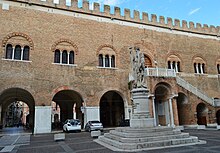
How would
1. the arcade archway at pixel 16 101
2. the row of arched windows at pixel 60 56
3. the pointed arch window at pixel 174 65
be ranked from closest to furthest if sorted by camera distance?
the row of arched windows at pixel 60 56 → the arcade archway at pixel 16 101 → the pointed arch window at pixel 174 65

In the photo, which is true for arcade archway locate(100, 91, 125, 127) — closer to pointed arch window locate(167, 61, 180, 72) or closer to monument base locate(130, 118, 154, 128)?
pointed arch window locate(167, 61, 180, 72)

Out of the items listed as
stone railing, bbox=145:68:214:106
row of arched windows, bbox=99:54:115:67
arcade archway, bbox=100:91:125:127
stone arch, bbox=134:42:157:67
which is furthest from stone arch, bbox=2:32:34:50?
stone arch, bbox=134:42:157:67

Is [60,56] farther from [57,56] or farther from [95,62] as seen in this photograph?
[95,62]

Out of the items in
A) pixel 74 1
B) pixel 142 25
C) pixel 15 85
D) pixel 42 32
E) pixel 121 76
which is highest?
pixel 74 1

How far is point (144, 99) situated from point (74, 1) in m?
13.8

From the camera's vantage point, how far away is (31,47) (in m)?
15.9

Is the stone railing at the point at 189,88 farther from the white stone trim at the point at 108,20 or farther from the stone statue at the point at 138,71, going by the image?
the stone statue at the point at 138,71

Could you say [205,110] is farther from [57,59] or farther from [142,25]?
[57,59]

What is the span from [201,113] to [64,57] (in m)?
15.3

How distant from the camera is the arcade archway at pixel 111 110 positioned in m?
22.3

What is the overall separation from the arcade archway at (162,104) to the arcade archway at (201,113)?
182 inches

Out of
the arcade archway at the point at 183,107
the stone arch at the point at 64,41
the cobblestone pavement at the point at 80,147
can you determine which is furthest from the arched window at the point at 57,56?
the arcade archway at the point at 183,107

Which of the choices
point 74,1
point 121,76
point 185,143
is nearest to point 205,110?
point 121,76

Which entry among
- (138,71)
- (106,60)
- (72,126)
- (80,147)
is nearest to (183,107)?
(106,60)
